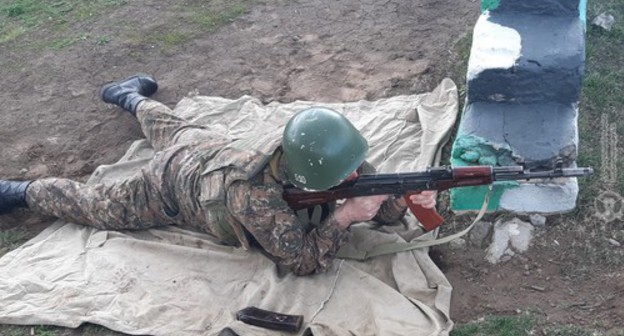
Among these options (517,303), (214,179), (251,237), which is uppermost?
(214,179)

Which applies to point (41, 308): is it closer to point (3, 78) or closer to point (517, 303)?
point (517, 303)

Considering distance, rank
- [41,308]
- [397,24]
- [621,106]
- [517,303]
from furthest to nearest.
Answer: [397,24] < [621,106] < [41,308] < [517,303]

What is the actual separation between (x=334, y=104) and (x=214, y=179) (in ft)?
7.72

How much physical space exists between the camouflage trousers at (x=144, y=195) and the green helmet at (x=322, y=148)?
0.99 m

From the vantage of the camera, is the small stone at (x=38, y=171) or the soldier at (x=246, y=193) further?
the small stone at (x=38, y=171)

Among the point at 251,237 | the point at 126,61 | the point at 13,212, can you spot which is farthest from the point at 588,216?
the point at 126,61

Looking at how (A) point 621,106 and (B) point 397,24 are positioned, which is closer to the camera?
(A) point 621,106

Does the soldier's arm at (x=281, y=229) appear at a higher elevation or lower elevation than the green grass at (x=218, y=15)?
higher

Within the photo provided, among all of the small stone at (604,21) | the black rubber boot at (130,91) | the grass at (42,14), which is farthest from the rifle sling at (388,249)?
the grass at (42,14)

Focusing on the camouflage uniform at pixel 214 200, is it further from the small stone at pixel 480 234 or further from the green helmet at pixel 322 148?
the small stone at pixel 480 234

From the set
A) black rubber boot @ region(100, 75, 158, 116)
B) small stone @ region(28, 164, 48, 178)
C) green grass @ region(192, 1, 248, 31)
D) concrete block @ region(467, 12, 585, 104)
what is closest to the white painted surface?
concrete block @ region(467, 12, 585, 104)

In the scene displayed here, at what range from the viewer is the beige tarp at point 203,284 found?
493 cm

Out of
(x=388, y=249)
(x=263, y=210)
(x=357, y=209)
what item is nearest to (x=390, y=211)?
(x=388, y=249)

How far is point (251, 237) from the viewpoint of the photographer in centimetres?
535
